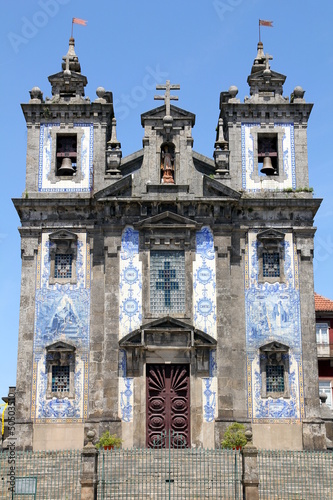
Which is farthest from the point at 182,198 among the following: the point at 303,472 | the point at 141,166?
the point at 303,472

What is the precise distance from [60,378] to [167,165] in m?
8.50

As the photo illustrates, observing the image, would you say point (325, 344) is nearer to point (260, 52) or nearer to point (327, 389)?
point (327, 389)

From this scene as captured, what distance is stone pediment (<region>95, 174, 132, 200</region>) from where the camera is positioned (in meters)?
30.0

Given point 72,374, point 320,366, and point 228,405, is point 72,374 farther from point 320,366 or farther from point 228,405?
point 320,366

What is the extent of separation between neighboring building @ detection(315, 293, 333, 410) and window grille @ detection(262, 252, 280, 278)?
31.2 ft

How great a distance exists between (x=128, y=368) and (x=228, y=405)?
356 centimetres

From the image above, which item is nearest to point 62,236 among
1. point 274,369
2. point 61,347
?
point 61,347

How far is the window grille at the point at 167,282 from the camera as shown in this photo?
2936 centimetres

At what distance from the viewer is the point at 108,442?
89.8 ft

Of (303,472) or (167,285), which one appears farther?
(167,285)

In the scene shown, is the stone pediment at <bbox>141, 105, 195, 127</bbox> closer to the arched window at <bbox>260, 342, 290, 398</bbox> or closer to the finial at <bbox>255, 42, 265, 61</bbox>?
the finial at <bbox>255, 42, 265, 61</bbox>


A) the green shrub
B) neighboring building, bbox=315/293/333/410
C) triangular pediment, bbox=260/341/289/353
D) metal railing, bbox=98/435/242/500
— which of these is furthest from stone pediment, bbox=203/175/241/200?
neighboring building, bbox=315/293/333/410

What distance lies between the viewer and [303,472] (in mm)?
22969

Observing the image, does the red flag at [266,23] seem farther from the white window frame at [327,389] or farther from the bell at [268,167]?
the white window frame at [327,389]
